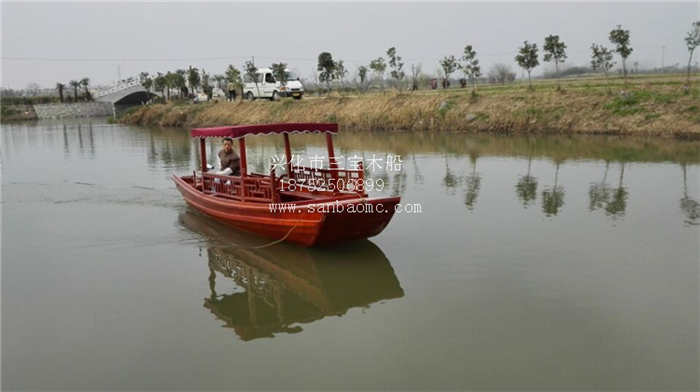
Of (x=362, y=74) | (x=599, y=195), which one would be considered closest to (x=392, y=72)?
(x=362, y=74)

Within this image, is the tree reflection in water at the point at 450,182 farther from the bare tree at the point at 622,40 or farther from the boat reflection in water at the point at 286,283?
the bare tree at the point at 622,40

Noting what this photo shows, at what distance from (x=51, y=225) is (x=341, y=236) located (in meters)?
5.64

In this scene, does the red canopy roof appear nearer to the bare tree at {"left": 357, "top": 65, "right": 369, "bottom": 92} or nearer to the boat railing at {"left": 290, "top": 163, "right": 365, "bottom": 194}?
the boat railing at {"left": 290, "top": 163, "right": 365, "bottom": 194}

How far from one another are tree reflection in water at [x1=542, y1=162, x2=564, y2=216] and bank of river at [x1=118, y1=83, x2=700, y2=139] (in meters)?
9.91

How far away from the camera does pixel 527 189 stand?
11805mm

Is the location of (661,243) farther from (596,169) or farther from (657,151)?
(657,151)

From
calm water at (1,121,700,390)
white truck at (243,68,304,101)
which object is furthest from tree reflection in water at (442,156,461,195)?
white truck at (243,68,304,101)

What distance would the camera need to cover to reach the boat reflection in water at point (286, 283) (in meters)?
6.07

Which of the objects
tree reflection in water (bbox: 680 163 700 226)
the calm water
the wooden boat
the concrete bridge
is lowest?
the calm water

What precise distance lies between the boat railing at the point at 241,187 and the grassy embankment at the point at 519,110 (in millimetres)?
16130

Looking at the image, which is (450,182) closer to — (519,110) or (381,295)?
(381,295)

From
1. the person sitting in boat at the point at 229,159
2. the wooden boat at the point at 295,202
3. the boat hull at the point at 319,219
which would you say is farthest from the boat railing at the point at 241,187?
the person sitting in boat at the point at 229,159

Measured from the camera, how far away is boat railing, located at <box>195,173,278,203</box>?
8.28 metres

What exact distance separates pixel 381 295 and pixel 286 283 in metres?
1.27
